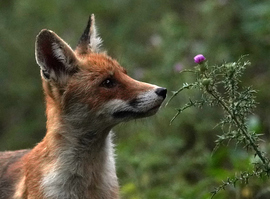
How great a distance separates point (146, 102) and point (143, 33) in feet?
Answer: 22.4

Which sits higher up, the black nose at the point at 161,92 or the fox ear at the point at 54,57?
the fox ear at the point at 54,57

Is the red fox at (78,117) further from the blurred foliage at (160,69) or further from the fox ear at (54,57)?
the blurred foliage at (160,69)

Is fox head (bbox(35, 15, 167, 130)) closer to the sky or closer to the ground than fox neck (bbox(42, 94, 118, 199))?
closer to the sky

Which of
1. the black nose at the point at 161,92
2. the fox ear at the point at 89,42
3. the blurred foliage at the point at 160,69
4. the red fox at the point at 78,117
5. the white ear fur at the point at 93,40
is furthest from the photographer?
the blurred foliage at the point at 160,69

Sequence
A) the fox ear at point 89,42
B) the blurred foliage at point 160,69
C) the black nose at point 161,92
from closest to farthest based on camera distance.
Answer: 1. the black nose at point 161,92
2. the fox ear at point 89,42
3. the blurred foliage at point 160,69

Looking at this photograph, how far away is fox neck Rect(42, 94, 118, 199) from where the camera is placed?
601 cm

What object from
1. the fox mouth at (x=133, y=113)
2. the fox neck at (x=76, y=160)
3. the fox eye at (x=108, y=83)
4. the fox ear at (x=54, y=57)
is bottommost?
the fox neck at (x=76, y=160)

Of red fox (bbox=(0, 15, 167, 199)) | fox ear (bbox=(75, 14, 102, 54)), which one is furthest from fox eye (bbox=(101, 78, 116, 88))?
fox ear (bbox=(75, 14, 102, 54))

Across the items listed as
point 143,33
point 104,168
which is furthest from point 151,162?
point 143,33

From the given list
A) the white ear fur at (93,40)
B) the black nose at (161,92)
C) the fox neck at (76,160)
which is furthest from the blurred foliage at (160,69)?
the black nose at (161,92)

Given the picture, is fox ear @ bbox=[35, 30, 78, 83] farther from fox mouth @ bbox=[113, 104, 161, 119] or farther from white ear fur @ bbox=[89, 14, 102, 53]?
fox mouth @ bbox=[113, 104, 161, 119]

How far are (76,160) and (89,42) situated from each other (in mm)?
1402

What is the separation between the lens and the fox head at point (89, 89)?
5.82 m

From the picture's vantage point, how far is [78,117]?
6043mm
